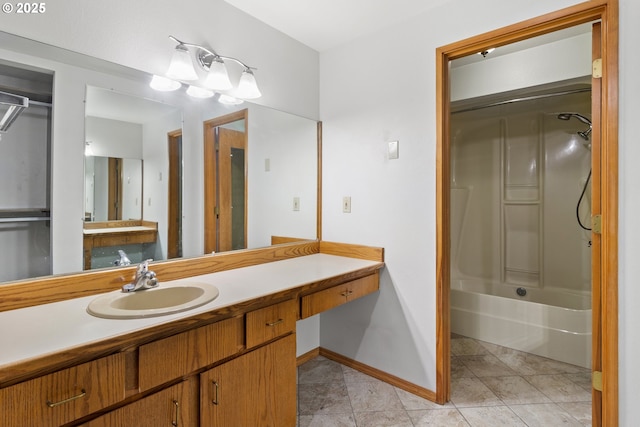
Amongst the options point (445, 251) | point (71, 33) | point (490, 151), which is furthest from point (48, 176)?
point (490, 151)

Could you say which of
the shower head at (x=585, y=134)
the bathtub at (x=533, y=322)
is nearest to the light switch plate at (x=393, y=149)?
the bathtub at (x=533, y=322)

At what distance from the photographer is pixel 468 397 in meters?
1.90

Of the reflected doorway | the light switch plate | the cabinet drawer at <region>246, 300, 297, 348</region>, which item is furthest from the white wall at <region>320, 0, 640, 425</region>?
the reflected doorway

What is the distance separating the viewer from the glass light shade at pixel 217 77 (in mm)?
1687

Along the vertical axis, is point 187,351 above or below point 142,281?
below

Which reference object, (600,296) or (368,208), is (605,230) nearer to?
(600,296)

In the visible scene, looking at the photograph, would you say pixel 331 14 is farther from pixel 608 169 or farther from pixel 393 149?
pixel 608 169

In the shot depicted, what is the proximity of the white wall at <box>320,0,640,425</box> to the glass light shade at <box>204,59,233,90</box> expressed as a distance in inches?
33.2

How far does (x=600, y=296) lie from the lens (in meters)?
1.43

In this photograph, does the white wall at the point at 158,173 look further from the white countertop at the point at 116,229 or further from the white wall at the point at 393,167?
the white wall at the point at 393,167

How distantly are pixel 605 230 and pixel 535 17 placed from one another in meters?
1.03

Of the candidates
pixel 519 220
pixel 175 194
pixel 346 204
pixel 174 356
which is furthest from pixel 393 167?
pixel 519 220

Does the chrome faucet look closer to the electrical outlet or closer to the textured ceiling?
the electrical outlet

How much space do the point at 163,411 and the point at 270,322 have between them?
473 millimetres
